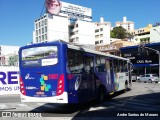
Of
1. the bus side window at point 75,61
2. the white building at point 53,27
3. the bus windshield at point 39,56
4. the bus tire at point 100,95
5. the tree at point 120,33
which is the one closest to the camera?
the bus windshield at point 39,56

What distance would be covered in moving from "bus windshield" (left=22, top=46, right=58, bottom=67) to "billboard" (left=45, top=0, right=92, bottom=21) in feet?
311

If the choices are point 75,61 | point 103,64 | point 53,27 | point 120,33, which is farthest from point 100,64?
point 120,33

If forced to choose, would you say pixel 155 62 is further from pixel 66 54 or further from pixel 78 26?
pixel 78 26

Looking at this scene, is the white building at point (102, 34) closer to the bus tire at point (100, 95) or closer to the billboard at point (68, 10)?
the billboard at point (68, 10)

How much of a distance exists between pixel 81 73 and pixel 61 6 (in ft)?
328

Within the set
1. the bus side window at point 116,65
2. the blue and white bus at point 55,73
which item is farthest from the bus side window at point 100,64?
the bus side window at point 116,65

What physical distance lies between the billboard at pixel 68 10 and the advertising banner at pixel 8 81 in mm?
81479

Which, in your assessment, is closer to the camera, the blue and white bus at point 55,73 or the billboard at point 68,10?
the blue and white bus at point 55,73

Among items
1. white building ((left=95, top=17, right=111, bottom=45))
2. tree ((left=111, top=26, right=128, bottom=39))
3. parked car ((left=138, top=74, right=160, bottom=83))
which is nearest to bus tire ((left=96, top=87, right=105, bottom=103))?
parked car ((left=138, top=74, right=160, bottom=83))

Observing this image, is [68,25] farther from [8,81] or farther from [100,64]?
[100,64]

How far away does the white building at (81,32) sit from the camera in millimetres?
114181

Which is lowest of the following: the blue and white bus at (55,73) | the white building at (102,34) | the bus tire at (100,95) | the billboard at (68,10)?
the bus tire at (100,95)

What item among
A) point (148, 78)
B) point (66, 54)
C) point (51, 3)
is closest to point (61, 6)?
point (51, 3)

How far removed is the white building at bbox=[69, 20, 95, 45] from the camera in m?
114
